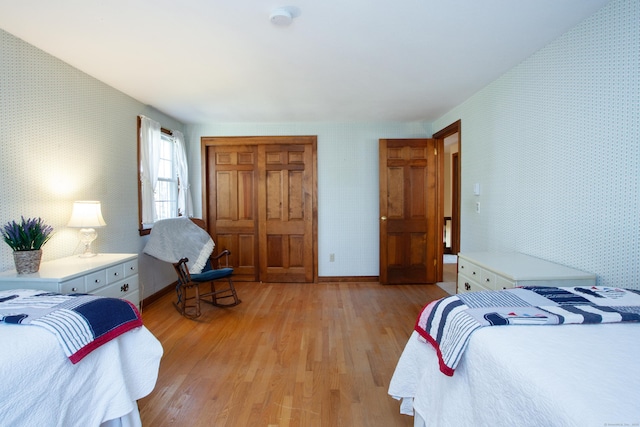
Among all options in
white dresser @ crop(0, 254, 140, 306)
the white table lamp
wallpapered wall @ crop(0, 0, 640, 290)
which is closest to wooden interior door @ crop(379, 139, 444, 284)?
wallpapered wall @ crop(0, 0, 640, 290)

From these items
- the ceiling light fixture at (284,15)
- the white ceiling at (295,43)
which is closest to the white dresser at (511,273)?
the white ceiling at (295,43)

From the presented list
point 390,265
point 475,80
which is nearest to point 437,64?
point 475,80

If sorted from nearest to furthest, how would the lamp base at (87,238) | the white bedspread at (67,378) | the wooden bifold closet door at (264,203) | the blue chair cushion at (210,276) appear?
1. the white bedspread at (67,378)
2. the lamp base at (87,238)
3. the blue chair cushion at (210,276)
4. the wooden bifold closet door at (264,203)

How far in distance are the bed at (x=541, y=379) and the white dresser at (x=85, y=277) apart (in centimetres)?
216

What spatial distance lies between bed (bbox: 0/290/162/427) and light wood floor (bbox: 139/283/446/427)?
428mm

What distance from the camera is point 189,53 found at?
231 cm

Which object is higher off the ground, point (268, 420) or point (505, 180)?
point (505, 180)

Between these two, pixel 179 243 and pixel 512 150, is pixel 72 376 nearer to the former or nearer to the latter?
pixel 179 243

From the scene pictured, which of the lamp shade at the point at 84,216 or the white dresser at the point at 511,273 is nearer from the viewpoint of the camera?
the white dresser at the point at 511,273

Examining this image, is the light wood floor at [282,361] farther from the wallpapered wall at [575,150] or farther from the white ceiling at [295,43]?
the white ceiling at [295,43]

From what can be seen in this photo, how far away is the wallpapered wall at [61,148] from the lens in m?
2.07

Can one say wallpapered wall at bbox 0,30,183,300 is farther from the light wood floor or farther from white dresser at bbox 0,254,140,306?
the light wood floor

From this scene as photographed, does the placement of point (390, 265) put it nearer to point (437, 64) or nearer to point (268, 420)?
point (437, 64)

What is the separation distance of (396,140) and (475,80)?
1.44 meters
